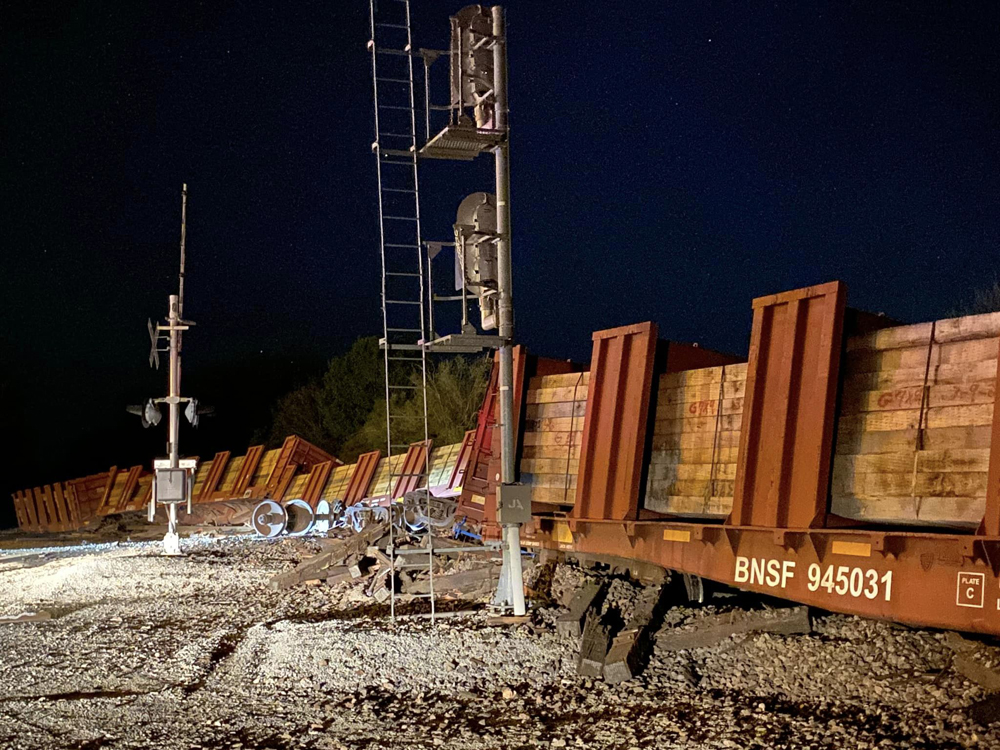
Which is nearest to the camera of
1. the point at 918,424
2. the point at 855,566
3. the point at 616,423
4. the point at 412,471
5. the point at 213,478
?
the point at 918,424

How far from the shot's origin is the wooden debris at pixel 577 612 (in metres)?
9.15

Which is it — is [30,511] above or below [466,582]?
below

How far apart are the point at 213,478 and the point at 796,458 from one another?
3180cm

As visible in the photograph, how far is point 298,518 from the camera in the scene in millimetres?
27594

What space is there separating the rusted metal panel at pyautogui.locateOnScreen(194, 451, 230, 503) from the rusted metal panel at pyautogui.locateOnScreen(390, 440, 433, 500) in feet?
34.1

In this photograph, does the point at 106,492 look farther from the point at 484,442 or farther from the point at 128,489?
the point at 484,442

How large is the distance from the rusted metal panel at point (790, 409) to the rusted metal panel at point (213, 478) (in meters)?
30.2

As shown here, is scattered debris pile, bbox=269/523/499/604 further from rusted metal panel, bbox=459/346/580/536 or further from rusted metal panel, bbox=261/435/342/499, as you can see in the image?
rusted metal panel, bbox=261/435/342/499

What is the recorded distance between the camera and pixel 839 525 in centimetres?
748

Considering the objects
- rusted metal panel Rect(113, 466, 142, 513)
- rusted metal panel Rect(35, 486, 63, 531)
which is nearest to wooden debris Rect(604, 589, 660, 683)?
rusted metal panel Rect(113, 466, 142, 513)

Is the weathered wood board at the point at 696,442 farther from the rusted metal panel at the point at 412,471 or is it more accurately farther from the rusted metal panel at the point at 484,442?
the rusted metal panel at the point at 412,471

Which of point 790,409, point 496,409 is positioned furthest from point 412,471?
point 790,409

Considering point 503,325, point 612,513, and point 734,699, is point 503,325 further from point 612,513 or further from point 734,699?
point 734,699

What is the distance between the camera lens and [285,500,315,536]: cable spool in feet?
89.5
